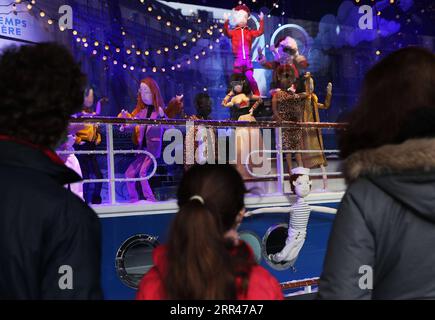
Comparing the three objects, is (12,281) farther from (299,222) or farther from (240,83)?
(240,83)

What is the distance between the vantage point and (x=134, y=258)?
10.3ft

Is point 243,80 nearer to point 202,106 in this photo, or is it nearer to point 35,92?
point 202,106

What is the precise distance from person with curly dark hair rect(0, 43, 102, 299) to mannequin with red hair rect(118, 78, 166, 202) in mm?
2337

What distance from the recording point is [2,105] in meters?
1.21

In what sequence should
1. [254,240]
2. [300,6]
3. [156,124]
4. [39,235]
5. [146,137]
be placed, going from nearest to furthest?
[39,235]
[156,124]
[254,240]
[146,137]
[300,6]

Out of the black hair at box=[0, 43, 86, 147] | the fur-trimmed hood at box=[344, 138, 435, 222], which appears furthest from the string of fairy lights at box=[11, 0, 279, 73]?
the fur-trimmed hood at box=[344, 138, 435, 222]

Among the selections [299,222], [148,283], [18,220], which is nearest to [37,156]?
[18,220]

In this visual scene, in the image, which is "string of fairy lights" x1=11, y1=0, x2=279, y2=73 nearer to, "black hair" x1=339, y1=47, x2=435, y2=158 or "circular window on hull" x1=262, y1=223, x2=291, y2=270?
"circular window on hull" x1=262, y1=223, x2=291, y2=270

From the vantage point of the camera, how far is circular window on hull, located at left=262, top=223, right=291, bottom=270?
3.60m

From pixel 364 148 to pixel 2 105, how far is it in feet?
3.05

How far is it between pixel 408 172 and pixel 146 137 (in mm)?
3108

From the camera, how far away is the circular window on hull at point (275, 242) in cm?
360

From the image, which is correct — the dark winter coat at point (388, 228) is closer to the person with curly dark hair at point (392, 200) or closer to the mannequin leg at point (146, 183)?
the person with curly dark hair at point (392, 200)

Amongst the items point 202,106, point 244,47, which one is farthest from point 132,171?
point 244,47
